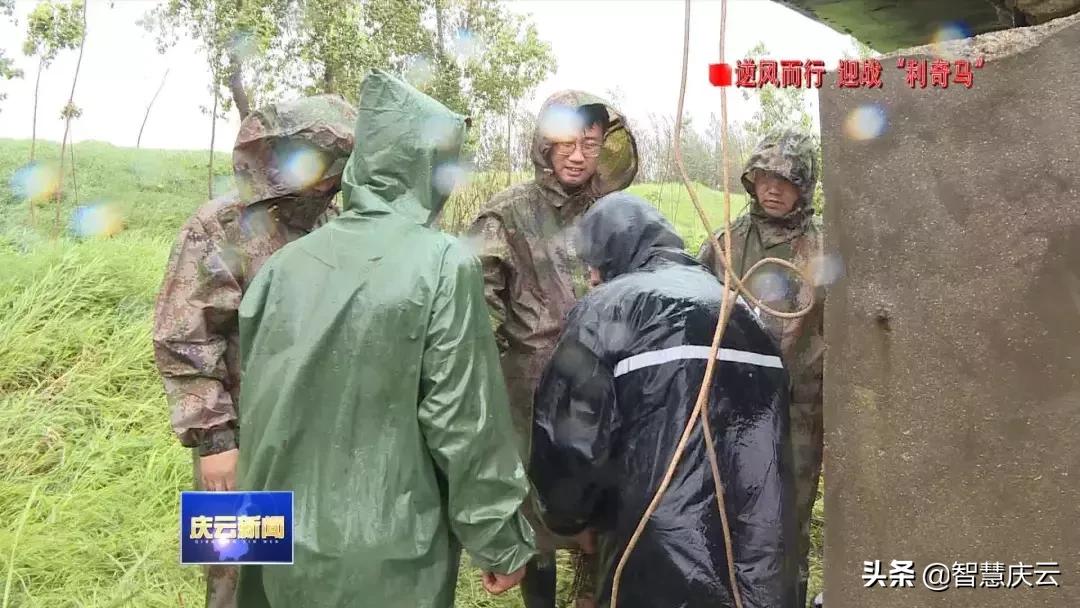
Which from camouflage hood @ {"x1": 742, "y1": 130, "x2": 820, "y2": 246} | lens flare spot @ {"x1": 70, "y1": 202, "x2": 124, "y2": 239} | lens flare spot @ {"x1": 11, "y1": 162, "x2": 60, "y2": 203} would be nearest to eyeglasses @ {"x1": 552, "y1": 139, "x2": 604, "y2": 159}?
camouflage hood @ {"x1": 742, "y1": 130, "x2": 820, "y2": 246}

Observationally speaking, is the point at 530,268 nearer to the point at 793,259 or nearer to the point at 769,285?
the point at 769,285

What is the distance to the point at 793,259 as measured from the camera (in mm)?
3139

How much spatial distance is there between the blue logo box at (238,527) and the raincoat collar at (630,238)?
2.78ft

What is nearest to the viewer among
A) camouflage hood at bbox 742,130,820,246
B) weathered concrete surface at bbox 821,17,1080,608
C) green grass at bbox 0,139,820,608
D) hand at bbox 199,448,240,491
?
weathered concrete surface at bbox 821,17,1080,608

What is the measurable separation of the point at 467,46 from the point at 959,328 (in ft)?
20.7

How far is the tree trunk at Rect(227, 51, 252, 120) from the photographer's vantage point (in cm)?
699

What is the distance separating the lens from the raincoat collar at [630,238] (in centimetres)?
193

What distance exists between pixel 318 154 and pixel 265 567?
1117mm

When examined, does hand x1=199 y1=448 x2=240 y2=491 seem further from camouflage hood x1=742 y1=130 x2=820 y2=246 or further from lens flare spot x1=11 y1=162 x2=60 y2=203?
lens flare spot x1=11 y1=162 x2=60 y2=203

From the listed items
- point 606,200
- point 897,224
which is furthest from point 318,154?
point 897,224

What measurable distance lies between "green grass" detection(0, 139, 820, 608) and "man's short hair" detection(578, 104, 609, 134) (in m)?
1.95

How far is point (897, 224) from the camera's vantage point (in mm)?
1617

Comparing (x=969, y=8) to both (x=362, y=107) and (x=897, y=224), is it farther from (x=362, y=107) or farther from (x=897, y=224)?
(x=362, y=107)

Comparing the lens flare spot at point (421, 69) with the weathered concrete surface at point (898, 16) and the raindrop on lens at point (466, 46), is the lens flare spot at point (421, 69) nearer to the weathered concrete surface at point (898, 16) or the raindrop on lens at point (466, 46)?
the raindrop on lens at point (466, 46)
